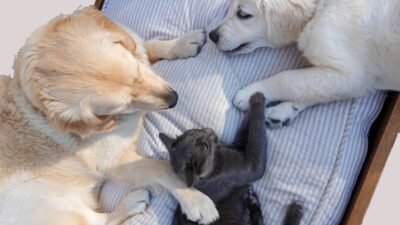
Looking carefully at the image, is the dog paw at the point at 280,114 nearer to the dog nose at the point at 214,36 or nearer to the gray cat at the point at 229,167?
the gray cat at the point at 229,167

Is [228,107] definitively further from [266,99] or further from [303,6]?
[303,6]

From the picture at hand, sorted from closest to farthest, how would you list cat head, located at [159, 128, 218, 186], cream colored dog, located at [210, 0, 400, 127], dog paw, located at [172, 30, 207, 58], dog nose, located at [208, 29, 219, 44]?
cream colored dog, located at [210, 0, 400, 127]
cat head, located at [159, 128, 218, 186]
dog nose, located at [208, 29, 219, 44]
dog paw, located at [172, 30, 207, 58]

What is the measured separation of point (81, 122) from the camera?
1.71m

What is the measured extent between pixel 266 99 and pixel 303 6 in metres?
0.37

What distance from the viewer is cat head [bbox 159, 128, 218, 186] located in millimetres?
1760

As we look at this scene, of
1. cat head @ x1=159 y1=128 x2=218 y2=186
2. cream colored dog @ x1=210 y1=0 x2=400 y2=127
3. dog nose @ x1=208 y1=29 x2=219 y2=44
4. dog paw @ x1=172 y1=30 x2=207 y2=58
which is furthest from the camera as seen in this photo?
dog paw @ x1=172 y1=30 x2=207 y2=58

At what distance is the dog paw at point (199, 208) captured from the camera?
180 centimetres

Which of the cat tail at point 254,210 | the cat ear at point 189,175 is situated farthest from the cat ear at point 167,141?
the cat tail at point 254,210

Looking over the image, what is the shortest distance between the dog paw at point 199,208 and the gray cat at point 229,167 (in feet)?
0.09

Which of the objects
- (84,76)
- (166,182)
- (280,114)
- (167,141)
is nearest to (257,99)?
(280,114)

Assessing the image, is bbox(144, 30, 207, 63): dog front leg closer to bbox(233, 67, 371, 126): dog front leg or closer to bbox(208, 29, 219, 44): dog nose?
bbox(208, 29, 219, 44): dog nose

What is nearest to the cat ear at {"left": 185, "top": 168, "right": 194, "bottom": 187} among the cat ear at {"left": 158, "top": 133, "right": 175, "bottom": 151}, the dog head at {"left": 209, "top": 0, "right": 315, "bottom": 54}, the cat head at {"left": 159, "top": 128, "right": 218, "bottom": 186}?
the cat head at {"left": 159, "top": 128, "right": 218, "bottom": 186}

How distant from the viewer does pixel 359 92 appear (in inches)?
68.4

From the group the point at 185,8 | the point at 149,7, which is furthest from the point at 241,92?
the point at 149,7
